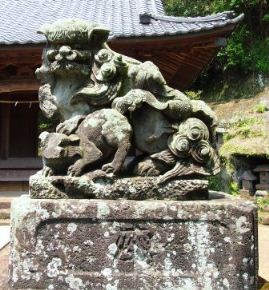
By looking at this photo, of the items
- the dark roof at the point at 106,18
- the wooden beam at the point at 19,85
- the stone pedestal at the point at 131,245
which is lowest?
the stone pedestal at the point at 131,245

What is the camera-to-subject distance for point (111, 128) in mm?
2715

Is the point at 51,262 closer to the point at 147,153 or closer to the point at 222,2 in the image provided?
the point at 147,153

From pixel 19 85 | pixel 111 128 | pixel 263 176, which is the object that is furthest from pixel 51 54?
pixel 263 176

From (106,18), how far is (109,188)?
925 cm

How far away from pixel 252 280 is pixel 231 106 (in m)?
18.6

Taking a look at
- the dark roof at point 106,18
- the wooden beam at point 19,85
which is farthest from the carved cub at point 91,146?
the wooden beam at point 19,85

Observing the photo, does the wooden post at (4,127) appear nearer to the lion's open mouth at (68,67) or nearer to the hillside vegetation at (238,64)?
the lion's open mouth at (68,67)

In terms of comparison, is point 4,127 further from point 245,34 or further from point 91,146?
point 245,34

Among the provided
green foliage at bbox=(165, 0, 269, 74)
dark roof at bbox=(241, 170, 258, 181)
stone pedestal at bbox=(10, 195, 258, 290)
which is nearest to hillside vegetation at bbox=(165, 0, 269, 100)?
green foliage at bbox=(165, 0, 269, 74)

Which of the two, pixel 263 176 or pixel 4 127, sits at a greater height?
pixel 4 127

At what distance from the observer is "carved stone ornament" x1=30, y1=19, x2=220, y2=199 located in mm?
2686

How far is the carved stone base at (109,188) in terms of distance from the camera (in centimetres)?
265

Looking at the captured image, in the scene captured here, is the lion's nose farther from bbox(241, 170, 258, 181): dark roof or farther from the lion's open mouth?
bbox(241, 170, 258, 181): dark roof

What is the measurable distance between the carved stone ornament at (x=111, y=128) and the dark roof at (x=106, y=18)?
218 inches
